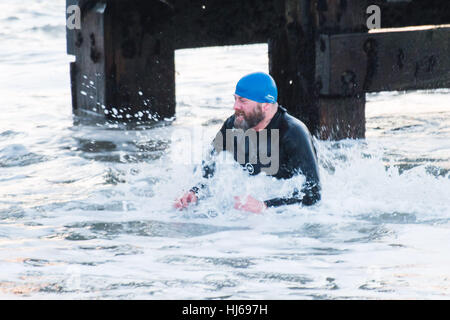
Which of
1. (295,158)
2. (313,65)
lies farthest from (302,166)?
(313,65)

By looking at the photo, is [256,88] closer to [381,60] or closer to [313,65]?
[313,65]

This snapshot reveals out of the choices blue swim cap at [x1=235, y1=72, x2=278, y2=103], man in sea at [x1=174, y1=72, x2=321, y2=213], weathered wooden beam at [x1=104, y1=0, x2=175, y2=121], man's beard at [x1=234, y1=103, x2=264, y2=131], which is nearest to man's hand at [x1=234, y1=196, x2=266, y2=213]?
man in sea at [x1=174, y1=72, x2=321, y2=213]

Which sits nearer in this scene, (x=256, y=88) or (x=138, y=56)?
(x=256, y=88)

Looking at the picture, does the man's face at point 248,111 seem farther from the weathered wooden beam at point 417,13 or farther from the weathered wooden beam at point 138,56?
the weathered wooden beam at point 417,13

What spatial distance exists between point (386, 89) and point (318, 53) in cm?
69

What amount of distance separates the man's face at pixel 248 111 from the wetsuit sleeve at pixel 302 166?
0.23m

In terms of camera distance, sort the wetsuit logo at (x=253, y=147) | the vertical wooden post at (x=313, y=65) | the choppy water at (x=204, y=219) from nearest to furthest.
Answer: the choppy water at (x=204, y=219) → the wetsuit logo at (x=253, y=147) → the vertical wooden post at (x=313, y=65)

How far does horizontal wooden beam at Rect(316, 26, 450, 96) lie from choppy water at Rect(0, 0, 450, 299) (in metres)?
0.56

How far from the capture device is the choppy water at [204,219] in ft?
17.1

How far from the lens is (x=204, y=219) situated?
6.67 m

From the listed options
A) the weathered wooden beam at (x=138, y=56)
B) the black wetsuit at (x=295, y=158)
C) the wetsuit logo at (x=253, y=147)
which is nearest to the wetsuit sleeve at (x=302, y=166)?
the black wetsuit at (x=295, y=158)

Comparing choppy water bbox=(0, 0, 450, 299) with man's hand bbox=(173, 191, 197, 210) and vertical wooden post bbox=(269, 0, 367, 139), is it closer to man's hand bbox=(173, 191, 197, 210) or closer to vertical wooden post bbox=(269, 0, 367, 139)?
man's hand bbox=(173, 191, 197, 210)

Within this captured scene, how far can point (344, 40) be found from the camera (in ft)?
27.9

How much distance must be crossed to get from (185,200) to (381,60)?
2704 millimetres
